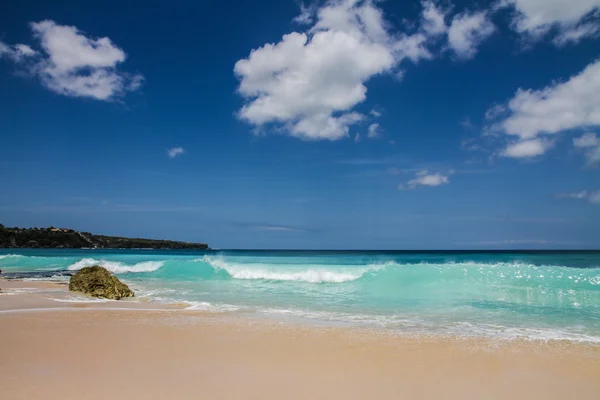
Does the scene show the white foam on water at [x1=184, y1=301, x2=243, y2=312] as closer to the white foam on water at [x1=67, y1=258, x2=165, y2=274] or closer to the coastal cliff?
the white foam on water at [x1=67, y1=258, x2=165, y2=274]

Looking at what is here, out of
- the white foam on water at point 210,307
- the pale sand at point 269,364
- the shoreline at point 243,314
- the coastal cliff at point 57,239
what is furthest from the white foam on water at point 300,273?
the coastal cliff at point 57,239

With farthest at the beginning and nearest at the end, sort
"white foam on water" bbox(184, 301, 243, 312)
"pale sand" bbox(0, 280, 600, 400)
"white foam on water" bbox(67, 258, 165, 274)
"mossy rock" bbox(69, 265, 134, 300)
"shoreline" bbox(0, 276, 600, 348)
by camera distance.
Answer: "white foam on water" bbox(67, 258, 165, 274) < "mossy rock" bbox(69, 265, 134, 300) < "white foam on water" bbox(184, 301, 243, 312) < "shoreline" bbox(0, 276, 600, 348) < "pale sand" bbox(0, 280, 600, 400)

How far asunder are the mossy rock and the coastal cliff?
102148mm

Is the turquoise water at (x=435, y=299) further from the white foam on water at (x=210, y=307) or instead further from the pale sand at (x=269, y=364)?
the pale sand at (x=269, y=364)

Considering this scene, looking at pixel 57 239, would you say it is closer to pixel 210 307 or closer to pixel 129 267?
pixel 129 267

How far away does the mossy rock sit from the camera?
13.2 metres

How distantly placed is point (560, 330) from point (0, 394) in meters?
9.74

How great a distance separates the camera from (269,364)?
17.2 ft

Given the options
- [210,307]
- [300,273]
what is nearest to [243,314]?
[210,307]

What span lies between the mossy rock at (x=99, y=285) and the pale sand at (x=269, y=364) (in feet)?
17.3

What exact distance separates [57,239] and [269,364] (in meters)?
116

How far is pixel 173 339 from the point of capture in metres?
6.60

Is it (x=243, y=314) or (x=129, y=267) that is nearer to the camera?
(x=243, y=314)

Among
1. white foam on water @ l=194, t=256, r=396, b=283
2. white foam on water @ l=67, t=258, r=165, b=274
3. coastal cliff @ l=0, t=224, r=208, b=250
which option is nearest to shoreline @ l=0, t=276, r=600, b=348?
white foam on water @ l=194, t=256, r=396, b=283
